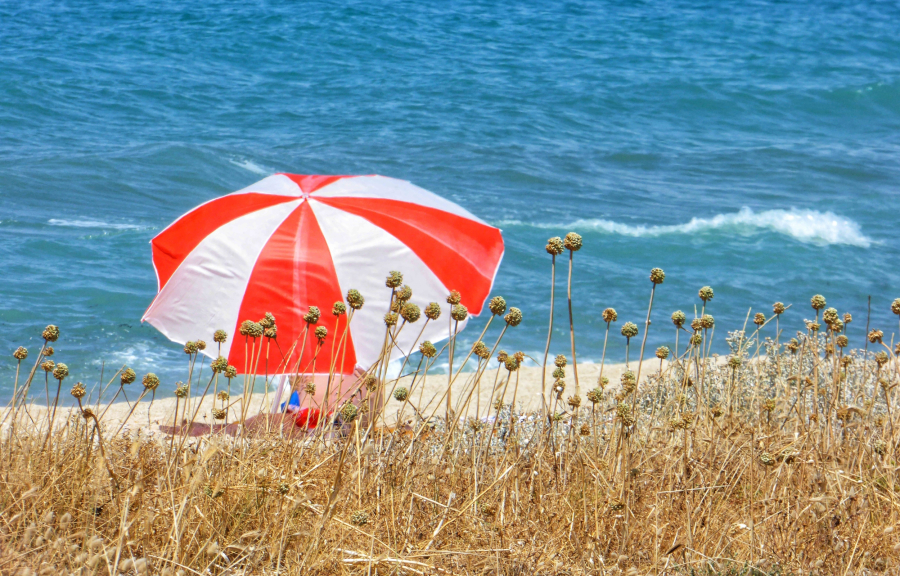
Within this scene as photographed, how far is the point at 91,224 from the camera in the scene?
1327cm

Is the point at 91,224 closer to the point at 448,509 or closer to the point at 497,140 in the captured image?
the point at 497,140

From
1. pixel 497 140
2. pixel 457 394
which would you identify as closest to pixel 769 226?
pixel 497 140

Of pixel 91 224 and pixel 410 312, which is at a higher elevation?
pixel 410 312

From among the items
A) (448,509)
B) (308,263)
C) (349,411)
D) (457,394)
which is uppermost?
(308,263)

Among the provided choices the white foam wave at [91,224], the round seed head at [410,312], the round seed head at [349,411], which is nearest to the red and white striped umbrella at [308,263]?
the round seed head at [349,411]

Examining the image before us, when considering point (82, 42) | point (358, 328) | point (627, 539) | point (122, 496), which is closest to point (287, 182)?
point (358, 328)

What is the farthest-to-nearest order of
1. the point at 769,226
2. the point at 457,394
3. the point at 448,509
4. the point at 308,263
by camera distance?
the point at 769,226 < the point at 457,394 < the point at 308,263 < the point at 448,509

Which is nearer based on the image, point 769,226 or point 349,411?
point 349,411

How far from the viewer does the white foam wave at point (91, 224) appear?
13094mm

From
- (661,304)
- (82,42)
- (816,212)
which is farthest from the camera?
(82,42)

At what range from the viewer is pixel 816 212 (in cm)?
1633

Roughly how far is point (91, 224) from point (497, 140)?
1005cm

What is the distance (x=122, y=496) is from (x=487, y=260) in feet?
8.29

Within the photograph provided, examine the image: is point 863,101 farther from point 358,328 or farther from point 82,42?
point 358,328
